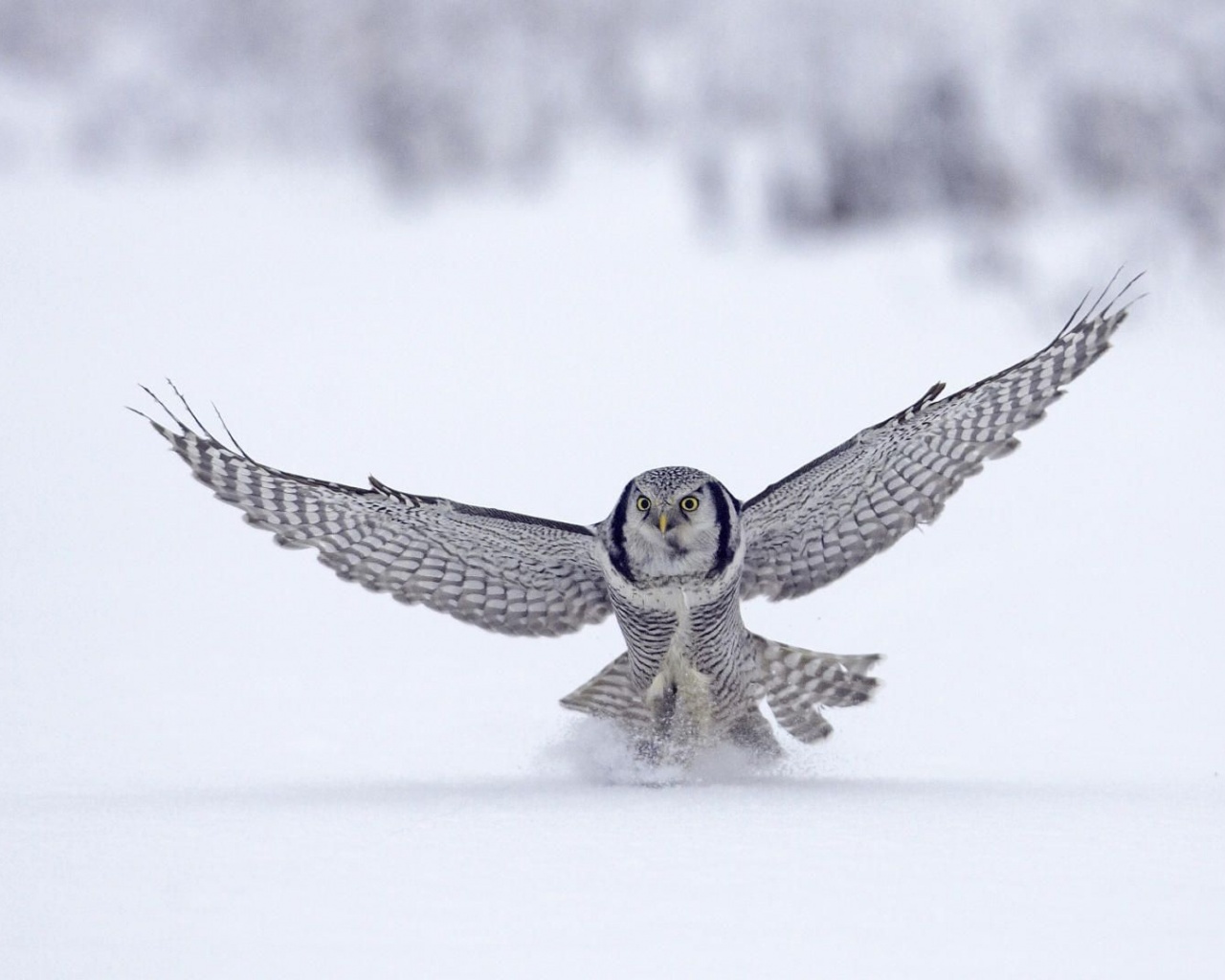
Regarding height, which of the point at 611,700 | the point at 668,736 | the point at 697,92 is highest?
the point at 697,92

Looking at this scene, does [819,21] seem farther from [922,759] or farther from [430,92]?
[922,759]

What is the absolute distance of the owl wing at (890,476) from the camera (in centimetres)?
508

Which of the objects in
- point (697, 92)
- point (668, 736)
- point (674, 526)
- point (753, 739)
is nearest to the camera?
point (674, 526)

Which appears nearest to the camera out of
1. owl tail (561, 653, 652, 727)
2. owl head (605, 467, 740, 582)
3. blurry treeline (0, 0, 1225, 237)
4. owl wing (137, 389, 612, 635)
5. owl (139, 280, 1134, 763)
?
owl head (605, 467, 740, 582)

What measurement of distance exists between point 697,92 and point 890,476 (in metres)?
16.3

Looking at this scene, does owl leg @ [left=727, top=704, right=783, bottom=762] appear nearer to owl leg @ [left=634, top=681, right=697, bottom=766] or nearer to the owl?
the owl

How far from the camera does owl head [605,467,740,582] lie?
4.95m

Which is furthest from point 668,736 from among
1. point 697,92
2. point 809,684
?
point 697,92

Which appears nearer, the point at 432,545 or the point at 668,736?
the point at 668,736

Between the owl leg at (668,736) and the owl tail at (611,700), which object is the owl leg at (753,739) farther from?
the owl tail at (611,700)

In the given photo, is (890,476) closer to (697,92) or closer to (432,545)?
(432,545)

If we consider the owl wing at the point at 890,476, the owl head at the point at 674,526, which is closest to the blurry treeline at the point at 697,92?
the owl wing at the point at 890,476

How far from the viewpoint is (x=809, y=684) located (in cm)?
535

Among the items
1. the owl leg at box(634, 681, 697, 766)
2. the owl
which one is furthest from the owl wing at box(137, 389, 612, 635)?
the owl leg at box(634, 681, 697, 766)
